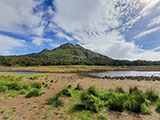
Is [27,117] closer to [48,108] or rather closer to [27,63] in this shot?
[48,108]

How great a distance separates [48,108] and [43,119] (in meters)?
1.38

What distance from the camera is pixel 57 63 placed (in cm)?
10556

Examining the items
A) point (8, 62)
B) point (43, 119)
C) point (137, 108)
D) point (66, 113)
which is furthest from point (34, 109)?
point (8, 62)

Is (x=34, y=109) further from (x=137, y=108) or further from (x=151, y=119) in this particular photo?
(x=151, y=119)

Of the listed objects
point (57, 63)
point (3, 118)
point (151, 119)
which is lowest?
point (151, 119)

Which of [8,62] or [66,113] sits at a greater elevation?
[8,62]

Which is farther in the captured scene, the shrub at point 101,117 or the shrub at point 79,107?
the shrub at point 79,107

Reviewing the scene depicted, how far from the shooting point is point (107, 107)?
22.9 ft

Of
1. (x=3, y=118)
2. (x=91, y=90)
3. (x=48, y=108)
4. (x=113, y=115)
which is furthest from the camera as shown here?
(x=91, y=90)

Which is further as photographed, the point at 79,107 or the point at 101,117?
the point at 79,107


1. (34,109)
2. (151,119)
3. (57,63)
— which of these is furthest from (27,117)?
(57,63)

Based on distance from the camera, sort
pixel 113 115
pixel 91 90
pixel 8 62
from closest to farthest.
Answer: pixel 113 115
pixel 91 90
pixel 8 62

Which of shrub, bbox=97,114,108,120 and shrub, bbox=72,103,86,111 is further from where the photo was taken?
shrub, bbox=72,103,86,111

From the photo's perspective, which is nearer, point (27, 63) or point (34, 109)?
point (34, 109)
